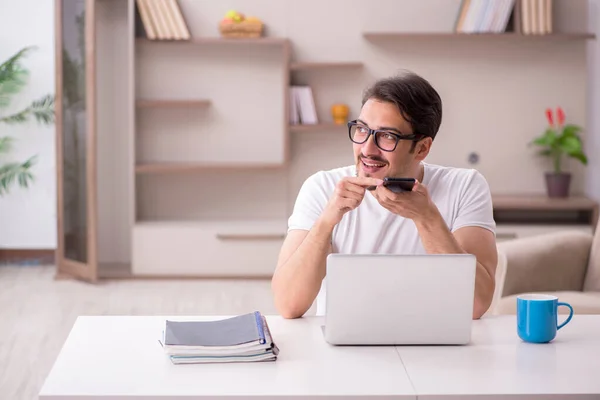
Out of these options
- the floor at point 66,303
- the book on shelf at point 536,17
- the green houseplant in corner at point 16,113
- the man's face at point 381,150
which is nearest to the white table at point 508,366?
the man's face at point 381,150

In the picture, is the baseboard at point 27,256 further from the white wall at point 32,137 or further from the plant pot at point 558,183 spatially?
the plant pot at point 558,183

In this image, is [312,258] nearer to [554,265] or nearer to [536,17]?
[554,265]

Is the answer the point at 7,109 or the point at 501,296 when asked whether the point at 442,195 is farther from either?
the point at 7,109

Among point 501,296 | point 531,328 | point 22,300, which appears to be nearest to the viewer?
point 531,328

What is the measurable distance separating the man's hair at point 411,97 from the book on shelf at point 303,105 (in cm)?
324

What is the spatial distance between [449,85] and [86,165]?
2364 millimetres

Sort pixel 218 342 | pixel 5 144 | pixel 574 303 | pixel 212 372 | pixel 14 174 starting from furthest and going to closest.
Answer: pixel 5 144, pixel 14 174, pixel 574 303, pixel 218 342, pixel 212 372

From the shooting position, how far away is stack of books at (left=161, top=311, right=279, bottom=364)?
1.76 m

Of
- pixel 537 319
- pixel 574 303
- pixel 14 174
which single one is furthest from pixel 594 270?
pixel 14 174

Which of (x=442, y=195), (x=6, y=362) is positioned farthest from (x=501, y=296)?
(x=6, y=362)

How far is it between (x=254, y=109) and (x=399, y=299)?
A: 3.96 m

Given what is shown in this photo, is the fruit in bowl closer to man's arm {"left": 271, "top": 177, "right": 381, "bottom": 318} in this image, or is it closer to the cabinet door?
the cabinet door

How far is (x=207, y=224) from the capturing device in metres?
5.53

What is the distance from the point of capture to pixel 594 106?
18.3 ft
